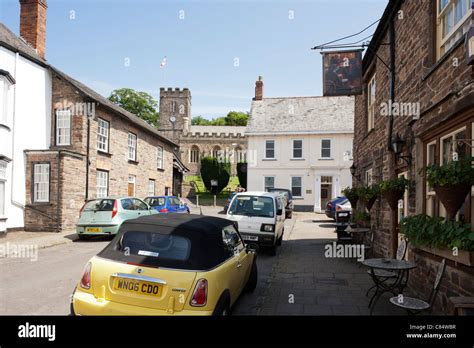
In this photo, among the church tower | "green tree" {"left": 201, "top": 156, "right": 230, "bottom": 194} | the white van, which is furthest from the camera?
the church tower

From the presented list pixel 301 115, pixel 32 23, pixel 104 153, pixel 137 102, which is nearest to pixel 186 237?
pixel 104 153

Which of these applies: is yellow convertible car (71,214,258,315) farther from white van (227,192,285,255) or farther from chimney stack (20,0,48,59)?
chimney stack (20,0,48,59)

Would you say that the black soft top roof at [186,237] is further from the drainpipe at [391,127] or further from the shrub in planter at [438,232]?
the drainpipe at [391,127]

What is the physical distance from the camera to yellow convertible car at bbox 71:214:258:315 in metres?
3.91

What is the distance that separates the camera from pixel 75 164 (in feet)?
52.3

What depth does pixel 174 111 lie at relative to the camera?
6500 centimetres

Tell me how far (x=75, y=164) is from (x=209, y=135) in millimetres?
41609

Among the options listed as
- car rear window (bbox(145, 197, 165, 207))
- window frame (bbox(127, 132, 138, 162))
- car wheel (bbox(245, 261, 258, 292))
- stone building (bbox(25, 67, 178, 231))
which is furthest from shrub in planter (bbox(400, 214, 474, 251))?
window frame (bbox(127, 132, 138, 162))

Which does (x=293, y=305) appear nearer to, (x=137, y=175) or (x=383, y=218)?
(x=383, y=218)

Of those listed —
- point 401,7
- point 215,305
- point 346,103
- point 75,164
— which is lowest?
point 215,305

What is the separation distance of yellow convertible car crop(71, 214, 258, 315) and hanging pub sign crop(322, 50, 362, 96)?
6.52 meters

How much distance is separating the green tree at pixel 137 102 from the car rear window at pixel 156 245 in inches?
2358
